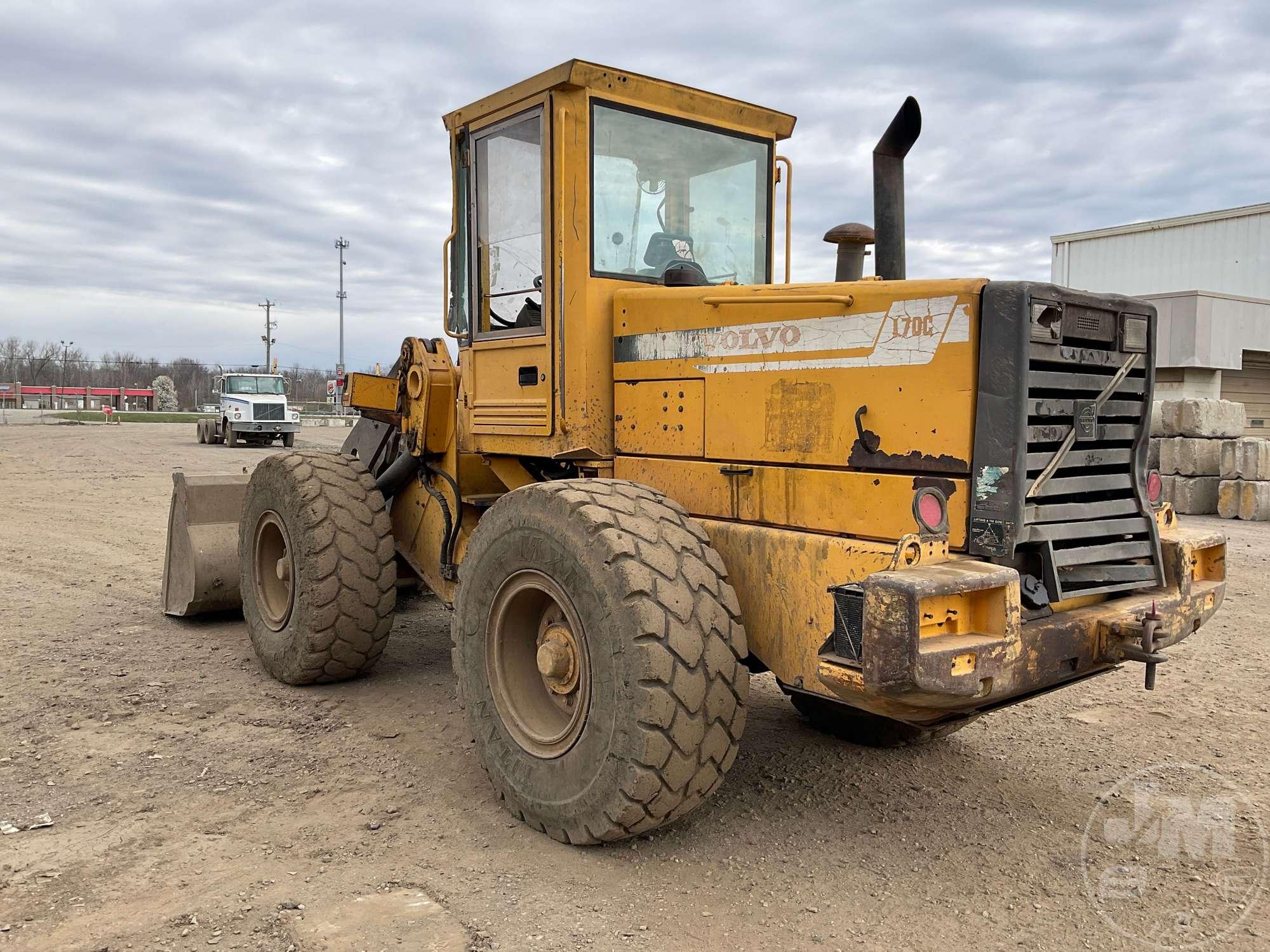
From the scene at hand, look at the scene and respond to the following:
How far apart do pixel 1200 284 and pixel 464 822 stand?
24.8 meters

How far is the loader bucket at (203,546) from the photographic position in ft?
23.3

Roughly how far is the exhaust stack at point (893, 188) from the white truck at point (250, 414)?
30.0 metres

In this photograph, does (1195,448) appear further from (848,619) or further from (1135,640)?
(848,619)

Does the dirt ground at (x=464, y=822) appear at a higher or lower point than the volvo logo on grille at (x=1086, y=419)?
lower

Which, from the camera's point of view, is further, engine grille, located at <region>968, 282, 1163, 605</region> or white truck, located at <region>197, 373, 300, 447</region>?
white truck, located at <region>197, 373, 300, 447</region>

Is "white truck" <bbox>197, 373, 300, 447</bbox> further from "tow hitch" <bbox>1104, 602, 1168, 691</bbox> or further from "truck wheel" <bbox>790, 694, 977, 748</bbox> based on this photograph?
"tow hitch" <bbox>1104, 602, 1168, 691</bbox>

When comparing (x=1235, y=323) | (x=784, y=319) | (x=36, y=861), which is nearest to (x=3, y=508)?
(x=36, y=861)

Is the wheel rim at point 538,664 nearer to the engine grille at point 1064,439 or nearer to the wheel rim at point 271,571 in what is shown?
the engine grille at point 1064,439

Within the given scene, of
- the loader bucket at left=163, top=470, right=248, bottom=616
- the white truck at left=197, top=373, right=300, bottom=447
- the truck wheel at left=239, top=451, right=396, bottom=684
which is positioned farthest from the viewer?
the white truck at left=197, top=373, right=300, bottom=447

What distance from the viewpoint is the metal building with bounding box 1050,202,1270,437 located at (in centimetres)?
1764

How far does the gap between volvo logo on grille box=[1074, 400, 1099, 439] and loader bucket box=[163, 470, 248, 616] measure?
18.2 ft

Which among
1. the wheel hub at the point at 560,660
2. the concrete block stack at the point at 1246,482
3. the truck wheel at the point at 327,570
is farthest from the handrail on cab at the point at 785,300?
the concrete block stack at the point at 1246,482

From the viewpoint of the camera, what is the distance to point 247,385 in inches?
1264

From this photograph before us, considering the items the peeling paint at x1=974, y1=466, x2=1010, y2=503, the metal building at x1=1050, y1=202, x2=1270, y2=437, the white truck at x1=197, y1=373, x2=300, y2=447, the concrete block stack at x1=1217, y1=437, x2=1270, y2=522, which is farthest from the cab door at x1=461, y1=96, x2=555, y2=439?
the white truck at x1=197, y1=373, x2=300, y2=447
